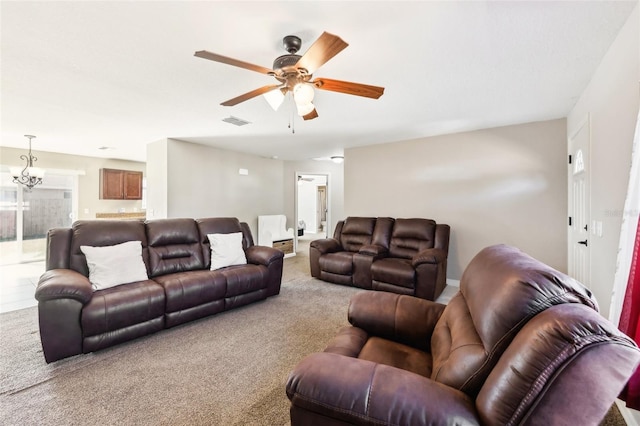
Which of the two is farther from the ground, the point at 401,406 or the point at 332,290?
the point at 401,406

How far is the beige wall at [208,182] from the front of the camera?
4879 mm

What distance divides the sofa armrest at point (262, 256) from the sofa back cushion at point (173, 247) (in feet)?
1.98

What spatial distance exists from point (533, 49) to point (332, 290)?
342 centimetres

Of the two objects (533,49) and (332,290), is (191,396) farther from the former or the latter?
(533,49)

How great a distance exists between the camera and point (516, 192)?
13.0 feet

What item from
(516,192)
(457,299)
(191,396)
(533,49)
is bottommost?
(191,396)

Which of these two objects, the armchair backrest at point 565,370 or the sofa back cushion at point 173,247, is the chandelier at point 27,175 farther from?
the armchair backrest at point 565,370

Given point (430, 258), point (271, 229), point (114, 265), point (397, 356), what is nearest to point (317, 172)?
point (271, 229)

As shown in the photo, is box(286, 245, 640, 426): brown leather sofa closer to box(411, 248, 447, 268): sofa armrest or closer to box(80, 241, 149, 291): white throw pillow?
box(411, 248, 447, 268): sofa armrest

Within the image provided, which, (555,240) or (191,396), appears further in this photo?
(555,240)

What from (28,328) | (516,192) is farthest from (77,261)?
(516,192)

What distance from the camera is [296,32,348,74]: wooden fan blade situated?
145cm

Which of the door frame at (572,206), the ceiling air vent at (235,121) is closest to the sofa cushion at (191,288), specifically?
the ceiling air vent at (235,121)

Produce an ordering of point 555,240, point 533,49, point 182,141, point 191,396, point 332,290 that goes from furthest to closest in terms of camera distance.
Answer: point 182,141 < point 332,290 < point 555,240 < point 533,49 < point 191,396
